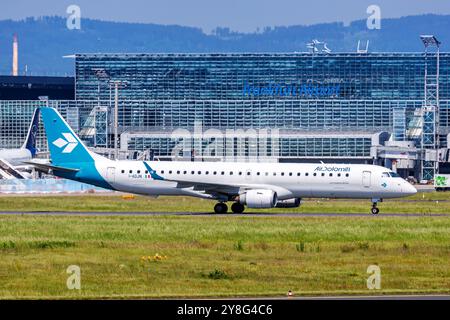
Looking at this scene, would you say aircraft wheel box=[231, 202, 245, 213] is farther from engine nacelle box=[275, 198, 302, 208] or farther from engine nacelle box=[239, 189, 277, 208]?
engine nacelle box=[275, 198, 302, 208]

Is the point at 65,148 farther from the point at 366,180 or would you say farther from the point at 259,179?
the point at 366,180

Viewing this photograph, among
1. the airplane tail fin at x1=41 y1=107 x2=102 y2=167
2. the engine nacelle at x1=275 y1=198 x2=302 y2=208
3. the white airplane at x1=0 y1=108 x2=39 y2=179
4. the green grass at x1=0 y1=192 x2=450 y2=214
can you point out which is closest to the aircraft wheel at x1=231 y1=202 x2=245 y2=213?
the green grass at x1=0 y1=192 x2=450 y2=214

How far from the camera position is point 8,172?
141 m

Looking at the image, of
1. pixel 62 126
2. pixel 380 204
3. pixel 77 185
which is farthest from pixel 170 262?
pixel 77 185

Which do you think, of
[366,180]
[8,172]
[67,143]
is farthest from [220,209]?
[8,172]

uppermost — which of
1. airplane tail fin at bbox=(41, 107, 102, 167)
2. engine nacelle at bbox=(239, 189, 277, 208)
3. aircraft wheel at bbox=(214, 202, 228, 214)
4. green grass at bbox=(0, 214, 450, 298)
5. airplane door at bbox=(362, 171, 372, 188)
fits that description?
airplane tail fin at bbox=(41, 107, 102, 167)

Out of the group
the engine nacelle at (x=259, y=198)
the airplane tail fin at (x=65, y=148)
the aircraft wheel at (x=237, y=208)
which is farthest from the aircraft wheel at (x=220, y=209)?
the airplane tail fin at (x=65, y=148)

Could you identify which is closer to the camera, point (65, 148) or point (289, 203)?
point (289, 203)

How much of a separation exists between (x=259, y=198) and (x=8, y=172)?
73110 millimetres

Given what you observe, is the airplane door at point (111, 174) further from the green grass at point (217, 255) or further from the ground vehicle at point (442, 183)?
the ground vehicle at point (442, 183)

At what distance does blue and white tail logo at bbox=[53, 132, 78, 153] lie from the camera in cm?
8056

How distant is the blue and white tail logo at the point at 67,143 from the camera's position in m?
80.6

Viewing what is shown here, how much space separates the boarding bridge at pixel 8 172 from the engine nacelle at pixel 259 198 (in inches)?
2742

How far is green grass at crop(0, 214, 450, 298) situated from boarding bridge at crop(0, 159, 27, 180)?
72.7m
